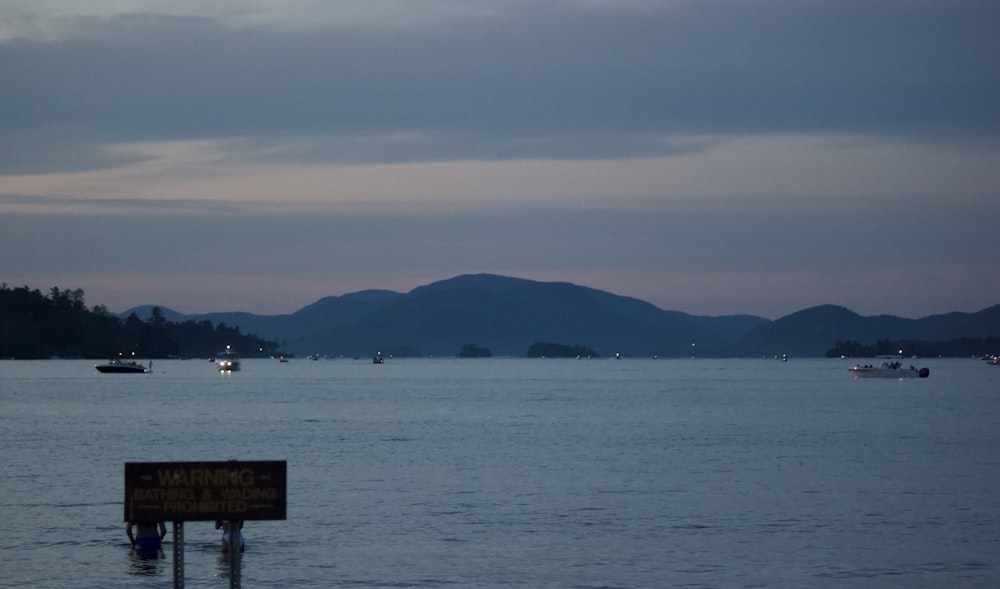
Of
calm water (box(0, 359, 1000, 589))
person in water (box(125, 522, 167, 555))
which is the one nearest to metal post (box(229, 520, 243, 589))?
calm water (box(0, 359, 1000, 589))

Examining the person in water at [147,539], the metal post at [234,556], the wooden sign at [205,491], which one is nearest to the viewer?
the wooden sign at [205,491]

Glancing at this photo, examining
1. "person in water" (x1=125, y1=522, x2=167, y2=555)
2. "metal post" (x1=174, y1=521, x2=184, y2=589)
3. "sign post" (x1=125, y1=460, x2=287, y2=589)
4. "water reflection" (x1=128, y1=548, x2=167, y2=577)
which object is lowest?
"water reflection" (x1=128, y1=548, x2=167, y2=577)

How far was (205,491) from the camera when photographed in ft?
85.3

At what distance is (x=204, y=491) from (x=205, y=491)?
3 centimetres

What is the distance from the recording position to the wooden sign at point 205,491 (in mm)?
25891

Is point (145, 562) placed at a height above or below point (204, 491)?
below

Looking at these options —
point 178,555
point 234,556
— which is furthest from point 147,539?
point 234,556

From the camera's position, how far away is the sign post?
84.9 ft

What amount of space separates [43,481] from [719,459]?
42943 mm

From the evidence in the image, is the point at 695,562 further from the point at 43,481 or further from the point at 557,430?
the point at 557,430

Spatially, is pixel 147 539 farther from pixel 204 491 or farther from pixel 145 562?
pixel 204 491

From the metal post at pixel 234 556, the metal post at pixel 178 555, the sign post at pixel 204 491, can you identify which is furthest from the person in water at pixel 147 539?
the sign post at pixel 204 491

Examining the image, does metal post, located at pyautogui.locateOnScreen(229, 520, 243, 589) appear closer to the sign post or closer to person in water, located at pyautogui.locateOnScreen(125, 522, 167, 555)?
the sign post

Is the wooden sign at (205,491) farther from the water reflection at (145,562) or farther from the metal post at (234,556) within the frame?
the water reflection at (145,562)
